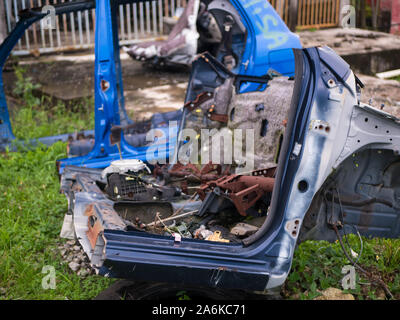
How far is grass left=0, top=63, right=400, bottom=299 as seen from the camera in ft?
12.1

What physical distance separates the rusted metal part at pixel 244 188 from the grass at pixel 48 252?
62cm

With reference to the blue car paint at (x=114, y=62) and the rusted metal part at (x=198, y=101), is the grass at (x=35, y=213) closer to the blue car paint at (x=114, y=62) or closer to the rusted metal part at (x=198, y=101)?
the blue car paint at (x=114, y=62)

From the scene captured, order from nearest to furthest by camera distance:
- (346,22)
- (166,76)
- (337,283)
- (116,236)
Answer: (116,236)
(337,283)
(166,76)
(346,22)

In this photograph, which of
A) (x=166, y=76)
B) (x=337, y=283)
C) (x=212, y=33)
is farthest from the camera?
(x=166, y=76)

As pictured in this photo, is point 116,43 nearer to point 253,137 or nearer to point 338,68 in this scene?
point 253,137

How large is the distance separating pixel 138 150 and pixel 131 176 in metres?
1.39

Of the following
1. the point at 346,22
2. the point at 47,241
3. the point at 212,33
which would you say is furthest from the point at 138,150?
the point at 346,22

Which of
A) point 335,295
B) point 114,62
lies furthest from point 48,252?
point 335,295

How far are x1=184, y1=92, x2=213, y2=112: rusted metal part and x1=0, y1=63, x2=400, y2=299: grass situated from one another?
1.48 metres

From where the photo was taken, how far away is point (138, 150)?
5512 mm

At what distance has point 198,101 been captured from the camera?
190 inches

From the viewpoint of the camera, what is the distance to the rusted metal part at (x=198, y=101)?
480cm

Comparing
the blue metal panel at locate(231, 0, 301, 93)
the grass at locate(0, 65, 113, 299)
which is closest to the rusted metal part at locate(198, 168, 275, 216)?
the grass at locate(0, 65, 113, 299)

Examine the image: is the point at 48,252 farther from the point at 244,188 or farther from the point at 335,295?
the point at 335,295
